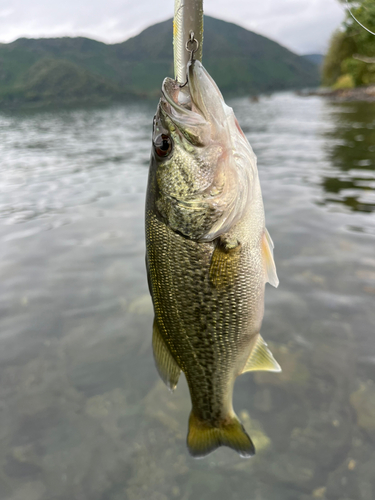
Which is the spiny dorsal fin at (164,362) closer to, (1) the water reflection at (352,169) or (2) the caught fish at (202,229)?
(2) the caught fish at (202,229)

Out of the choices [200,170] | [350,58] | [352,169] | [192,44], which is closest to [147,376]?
[200,170]

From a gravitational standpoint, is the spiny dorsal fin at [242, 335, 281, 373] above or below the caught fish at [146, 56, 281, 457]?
below

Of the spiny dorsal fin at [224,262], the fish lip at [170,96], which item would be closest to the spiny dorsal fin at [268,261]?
the spiny dorsal fin at [224,262]

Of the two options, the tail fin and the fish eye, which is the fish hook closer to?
the fish eye

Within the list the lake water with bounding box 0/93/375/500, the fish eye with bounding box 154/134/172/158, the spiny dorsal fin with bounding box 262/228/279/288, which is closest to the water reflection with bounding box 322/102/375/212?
the lake water with bounding box 0/93/375/500

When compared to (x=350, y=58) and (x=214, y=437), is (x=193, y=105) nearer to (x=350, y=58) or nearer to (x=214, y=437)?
(x=214, y=437)
